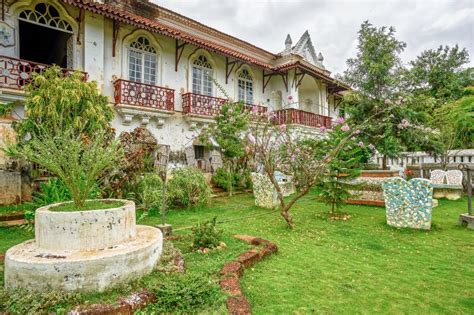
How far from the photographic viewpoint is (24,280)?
2574mm

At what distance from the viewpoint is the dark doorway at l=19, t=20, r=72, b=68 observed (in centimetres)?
1099

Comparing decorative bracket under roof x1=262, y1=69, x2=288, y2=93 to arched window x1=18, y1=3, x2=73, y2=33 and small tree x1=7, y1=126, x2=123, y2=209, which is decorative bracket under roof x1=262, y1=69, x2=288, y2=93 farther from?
small tree x1=7, y1=126, x2=123, y2=209

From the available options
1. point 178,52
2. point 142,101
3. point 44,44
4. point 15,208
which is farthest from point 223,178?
point 44,44

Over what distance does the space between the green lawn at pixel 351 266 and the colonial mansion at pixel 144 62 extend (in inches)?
135

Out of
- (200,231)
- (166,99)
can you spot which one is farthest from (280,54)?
(200,231)

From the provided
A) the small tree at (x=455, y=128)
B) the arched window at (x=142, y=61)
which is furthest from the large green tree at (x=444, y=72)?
the arched window at (x=142, y=61)

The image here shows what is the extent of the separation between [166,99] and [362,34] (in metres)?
8.01

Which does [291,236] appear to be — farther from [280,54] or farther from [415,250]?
[280,54]

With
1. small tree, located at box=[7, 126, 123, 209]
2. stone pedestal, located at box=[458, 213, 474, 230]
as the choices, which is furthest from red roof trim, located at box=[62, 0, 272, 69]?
stone pedestal, located at box=[458, 213, 474, 230]

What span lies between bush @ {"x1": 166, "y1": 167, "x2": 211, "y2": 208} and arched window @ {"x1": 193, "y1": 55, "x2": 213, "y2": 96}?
5.92m

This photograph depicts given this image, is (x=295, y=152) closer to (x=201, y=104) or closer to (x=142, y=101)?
(x=201, y=104)

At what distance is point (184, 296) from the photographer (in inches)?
104

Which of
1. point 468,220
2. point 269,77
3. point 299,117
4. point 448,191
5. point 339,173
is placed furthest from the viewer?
point 269,77

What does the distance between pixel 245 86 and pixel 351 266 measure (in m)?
12.9
